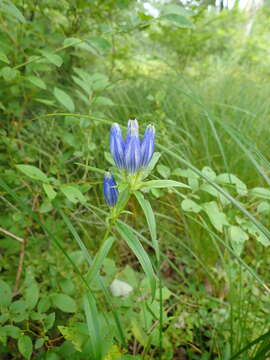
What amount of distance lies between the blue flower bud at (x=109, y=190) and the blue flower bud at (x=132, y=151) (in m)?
0.08

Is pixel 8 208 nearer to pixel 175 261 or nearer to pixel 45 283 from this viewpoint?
pixel 45 283

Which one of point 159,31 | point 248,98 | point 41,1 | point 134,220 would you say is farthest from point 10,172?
point 159,31

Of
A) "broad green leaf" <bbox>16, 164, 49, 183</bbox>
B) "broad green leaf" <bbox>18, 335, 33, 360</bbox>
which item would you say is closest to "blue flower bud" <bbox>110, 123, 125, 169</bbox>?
"broad green leaf" <bbox>16, 164, 49, 183</bbox>

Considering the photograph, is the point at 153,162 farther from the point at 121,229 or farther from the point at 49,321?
the point at 49,321

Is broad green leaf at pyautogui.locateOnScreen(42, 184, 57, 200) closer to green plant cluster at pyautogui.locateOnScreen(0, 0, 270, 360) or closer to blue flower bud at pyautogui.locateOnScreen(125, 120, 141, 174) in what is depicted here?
green plant cluster at pyautogui.locateOnScreen(0, 0, 270, 360)

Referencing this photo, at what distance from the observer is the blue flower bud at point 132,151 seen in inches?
26.8

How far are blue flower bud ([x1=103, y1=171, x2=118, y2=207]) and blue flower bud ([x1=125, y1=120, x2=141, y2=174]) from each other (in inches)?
3.2

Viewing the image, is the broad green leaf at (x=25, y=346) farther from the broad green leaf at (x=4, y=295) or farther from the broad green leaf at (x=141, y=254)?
the broad green leaf at (x=141, y=254)

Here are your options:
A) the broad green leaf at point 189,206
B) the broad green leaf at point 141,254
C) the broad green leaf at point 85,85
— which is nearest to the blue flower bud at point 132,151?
the broad green leaf at point 141,254

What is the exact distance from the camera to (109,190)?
76 cm

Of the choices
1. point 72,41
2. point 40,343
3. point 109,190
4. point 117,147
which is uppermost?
point 72,41

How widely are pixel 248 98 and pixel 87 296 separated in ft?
6.99

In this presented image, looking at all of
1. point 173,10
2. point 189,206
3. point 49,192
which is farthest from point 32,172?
point 173,10

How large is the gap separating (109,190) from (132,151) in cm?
13
